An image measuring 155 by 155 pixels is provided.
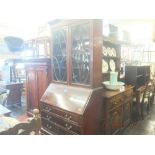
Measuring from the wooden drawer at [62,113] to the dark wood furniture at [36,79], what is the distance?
1.60ft

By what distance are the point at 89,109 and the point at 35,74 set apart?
4.38 feet

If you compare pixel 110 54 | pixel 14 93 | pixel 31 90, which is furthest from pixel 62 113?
pixel 14 93

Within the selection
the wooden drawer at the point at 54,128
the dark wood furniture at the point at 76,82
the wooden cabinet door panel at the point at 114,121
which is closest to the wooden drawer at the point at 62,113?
the dark wood furniture at the point at 76,82

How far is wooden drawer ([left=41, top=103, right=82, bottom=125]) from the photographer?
69.0 inches

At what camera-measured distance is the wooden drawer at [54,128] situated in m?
1.88

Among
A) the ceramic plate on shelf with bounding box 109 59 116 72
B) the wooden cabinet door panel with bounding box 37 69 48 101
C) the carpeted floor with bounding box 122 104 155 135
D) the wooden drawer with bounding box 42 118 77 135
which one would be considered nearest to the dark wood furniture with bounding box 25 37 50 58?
the wooden cabinet door panel with bounding box 37 69 48 101

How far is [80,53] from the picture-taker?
1.92 m

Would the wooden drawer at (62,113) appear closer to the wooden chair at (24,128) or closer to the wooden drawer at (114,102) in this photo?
the wooden drawer at (114,102)

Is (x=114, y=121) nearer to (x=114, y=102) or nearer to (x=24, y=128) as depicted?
(x=114, y=102)

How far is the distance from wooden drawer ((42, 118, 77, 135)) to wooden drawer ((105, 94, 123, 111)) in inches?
21.3

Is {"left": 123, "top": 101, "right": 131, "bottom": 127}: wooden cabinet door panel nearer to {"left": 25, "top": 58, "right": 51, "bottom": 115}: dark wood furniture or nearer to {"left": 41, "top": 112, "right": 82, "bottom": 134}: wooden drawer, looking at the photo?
{"left": 41, "top": 112, "right": 82, "bottom": 134}: wooden drawer

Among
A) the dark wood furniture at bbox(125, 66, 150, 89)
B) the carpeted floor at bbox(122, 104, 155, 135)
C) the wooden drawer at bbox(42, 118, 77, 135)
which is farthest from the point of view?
the dark wood furniture at bbox(125, 66, 150, 89)

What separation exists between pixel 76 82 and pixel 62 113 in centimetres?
38

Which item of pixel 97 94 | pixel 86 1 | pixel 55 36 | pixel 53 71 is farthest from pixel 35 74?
pixel 86 1
